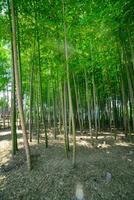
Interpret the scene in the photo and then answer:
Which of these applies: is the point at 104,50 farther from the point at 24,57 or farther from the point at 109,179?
the point at 109,179

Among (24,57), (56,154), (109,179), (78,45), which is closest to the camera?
(109,179)

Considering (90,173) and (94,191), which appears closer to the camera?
(94,191)

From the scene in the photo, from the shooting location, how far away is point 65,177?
20.3 feet

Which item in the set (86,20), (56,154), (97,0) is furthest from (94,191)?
(97,0)

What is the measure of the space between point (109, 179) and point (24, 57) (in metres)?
8.79

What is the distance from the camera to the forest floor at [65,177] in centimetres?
550

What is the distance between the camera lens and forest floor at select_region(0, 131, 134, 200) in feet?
18.1

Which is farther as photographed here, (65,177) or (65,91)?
(65,91)

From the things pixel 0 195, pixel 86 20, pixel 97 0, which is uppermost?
pixel 97 0

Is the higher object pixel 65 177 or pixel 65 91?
pixel 65 91

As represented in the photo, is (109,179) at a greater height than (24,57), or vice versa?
(24,57)

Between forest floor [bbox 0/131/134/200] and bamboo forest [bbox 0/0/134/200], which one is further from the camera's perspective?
bamboo forest [bbox 0/0/134/200]

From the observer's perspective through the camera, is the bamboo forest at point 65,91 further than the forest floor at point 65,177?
Yes

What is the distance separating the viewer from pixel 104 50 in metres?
11.2
